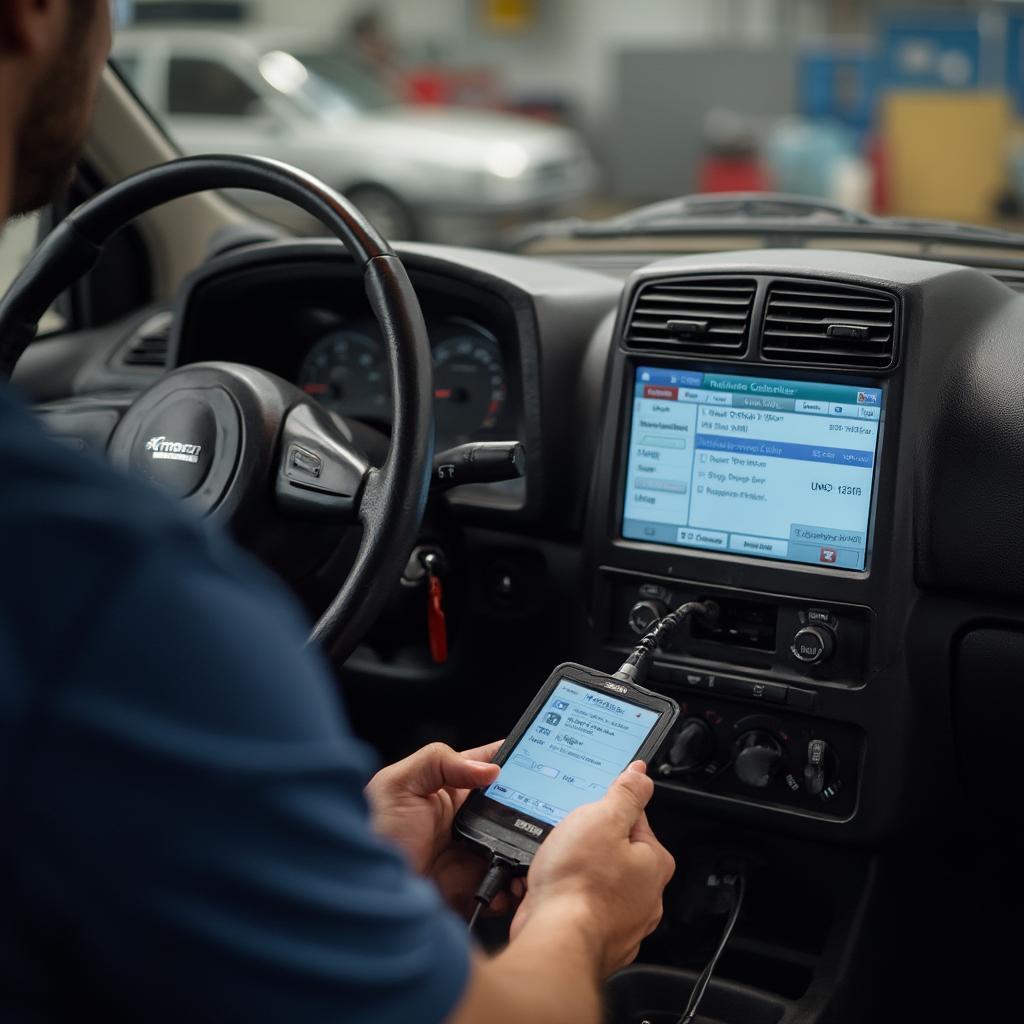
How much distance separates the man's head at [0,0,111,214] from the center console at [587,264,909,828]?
40.3 inches

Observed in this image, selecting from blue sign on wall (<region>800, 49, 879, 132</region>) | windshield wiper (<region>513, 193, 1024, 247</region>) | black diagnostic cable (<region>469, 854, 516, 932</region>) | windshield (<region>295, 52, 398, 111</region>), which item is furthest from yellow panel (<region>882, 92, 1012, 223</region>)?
black diagnostic cable (<region>469, 854, 516, 932</region>)

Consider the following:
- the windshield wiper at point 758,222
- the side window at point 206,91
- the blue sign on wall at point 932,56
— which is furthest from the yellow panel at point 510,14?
the windshield wiper at point 758,222

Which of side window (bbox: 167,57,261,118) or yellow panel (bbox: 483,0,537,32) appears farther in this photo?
yellow panel (bbox: 483,0,537,32)

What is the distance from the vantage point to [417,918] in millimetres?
732

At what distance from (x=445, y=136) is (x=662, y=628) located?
26.2 ft

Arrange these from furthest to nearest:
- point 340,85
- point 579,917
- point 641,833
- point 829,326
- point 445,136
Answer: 1. point 445,136
2. point 340,85
3. point 829,326
4. point 641,833
5. point 579,917

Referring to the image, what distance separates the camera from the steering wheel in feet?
4.33

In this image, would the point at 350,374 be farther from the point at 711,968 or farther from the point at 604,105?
the point at 604,105

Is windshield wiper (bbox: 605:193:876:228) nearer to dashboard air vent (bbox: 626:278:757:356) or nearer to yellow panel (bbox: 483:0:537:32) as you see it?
dashboard air vent (bbox: 626:278:757:356)

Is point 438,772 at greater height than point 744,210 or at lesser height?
lesser

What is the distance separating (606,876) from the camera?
1.10 meters

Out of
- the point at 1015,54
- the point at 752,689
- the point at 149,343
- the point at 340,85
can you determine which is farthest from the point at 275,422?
the point at 1015,54

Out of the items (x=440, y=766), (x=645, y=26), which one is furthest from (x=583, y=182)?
(x=440, y=766)

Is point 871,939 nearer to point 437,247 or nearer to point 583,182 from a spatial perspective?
point 437,247
